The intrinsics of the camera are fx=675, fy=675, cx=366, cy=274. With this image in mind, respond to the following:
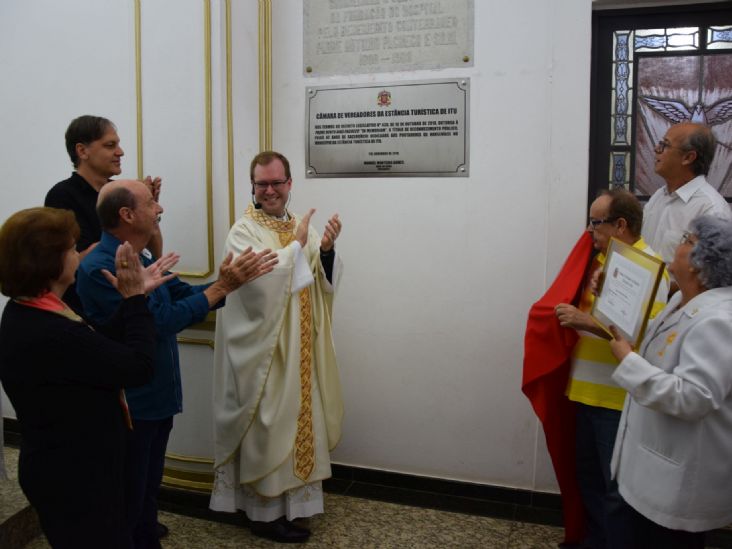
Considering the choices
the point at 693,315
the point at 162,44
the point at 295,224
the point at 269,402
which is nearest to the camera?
the point at 693,315

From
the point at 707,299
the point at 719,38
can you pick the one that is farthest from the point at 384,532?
the point at 719,38

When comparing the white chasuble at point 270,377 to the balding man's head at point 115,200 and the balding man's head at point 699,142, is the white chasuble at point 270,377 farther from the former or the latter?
the balding man's head at point 699,142

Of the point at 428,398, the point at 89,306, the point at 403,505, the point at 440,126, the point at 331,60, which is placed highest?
the point at 331,60

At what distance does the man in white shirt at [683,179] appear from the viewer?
2.58 metres

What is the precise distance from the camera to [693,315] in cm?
170

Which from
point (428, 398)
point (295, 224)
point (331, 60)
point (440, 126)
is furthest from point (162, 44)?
point (428, 398)

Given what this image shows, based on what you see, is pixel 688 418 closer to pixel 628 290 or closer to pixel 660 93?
pixel 628 290

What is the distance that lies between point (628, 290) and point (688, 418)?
1.35ft

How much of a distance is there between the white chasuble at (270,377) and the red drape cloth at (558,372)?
950mm

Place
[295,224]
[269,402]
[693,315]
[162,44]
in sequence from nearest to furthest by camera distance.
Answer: [693,315], [269,402], [295,224], [162,44]

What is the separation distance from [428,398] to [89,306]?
1821 millimetres

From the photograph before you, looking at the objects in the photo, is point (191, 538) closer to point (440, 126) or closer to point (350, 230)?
point (350, 230)

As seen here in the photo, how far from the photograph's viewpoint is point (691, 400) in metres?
1.63

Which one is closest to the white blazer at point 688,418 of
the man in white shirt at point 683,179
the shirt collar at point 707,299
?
the shirt collar at point 707,299
